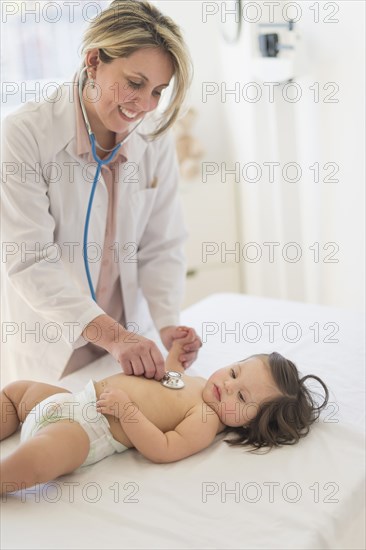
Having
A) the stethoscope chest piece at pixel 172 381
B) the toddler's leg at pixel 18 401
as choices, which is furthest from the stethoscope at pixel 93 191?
the toddler's leg at pixel 18 401

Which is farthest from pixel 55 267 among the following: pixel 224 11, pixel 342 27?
pixel 224 11

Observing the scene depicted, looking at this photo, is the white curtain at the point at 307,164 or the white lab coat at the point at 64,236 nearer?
the white lab coat at the point at 64,236

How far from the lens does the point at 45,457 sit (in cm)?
142

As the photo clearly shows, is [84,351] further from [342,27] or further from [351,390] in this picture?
[342,27]

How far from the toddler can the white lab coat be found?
0.22m

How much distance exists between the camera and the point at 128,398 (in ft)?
5.22

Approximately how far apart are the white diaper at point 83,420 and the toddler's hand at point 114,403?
30mm

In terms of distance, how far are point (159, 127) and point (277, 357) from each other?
2.44 feet

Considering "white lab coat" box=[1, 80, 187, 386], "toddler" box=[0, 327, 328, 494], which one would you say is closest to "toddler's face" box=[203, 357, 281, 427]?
"toddler" box=[0, 327, 328, 494]

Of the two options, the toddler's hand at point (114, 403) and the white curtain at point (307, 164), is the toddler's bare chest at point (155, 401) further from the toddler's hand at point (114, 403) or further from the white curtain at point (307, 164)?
the white curtain at point (307, 164)

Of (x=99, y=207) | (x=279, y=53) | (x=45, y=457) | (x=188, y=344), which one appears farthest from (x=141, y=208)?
(x=279, y=53)

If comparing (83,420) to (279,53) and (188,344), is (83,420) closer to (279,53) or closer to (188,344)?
(188,344)

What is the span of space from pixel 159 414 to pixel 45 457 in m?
0.31

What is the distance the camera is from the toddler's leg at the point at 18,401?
5.55 feet
